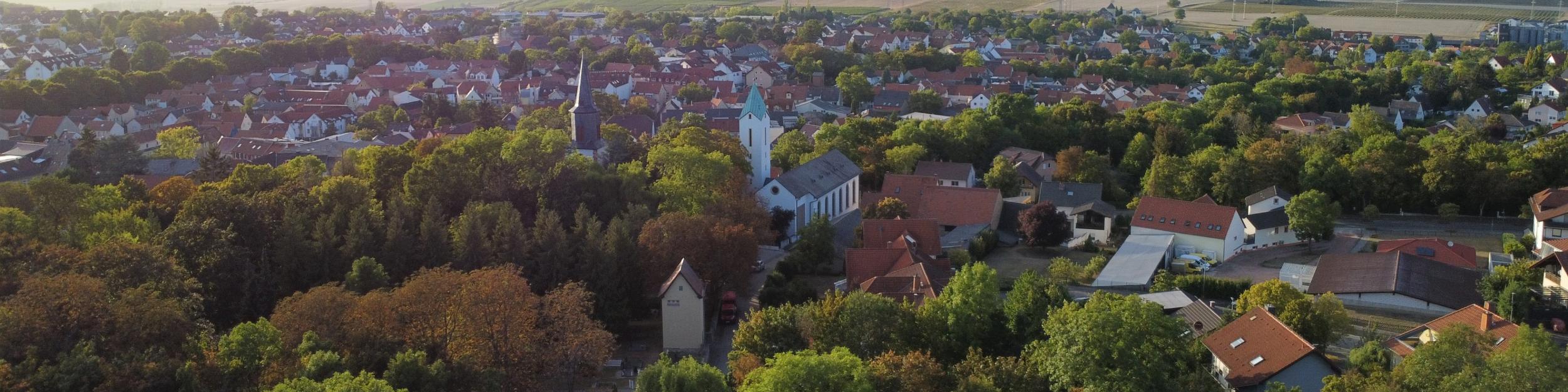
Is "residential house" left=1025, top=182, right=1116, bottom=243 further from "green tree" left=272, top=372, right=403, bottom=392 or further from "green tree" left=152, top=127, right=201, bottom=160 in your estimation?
"green tree" left=152, top=127, right=201, bottom=160

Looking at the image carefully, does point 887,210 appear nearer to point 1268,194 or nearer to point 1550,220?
point 1268,194

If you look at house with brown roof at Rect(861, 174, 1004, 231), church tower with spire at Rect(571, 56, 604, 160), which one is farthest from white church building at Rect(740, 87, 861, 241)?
church tower with spire at Rect(571, 56, 604, 160)

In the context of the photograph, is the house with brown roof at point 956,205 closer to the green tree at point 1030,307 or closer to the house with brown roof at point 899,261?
the house with brown roof at point 899,261

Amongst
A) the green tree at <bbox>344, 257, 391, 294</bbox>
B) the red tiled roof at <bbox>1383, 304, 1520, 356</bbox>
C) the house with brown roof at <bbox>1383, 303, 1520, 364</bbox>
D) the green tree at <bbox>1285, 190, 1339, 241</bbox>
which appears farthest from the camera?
the green tree at <bbox>1285, 190, 1339, 241</bbox>

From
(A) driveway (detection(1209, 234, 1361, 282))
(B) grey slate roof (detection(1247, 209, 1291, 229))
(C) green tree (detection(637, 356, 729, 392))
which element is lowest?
(A) driveway (detection(1209, 234, 1361, 282))

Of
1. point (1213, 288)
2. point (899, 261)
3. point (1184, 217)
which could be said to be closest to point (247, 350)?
point (899, 261)

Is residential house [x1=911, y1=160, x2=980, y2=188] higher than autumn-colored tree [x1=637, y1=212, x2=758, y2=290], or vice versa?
autumn-colored tree [x1=637, y1=212, x2=758, y2=290]

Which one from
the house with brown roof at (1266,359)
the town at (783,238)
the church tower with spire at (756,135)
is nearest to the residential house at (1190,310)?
the town at (783,238)
